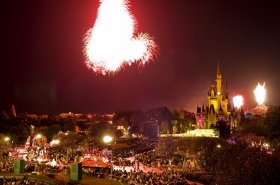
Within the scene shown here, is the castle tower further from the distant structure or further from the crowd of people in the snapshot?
the crowd of people

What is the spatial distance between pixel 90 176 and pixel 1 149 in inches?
980

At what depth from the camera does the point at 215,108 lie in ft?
365

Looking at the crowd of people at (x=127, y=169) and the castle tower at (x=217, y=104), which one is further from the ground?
the castle tower at (x=217, y=104)

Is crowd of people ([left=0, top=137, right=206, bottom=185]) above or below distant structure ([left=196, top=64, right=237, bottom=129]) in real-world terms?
below

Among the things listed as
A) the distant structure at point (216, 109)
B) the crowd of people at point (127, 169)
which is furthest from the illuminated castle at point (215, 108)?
the crowd of people at point (127, 169)

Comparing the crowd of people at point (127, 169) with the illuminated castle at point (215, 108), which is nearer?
the crowd of people at point (127, 169)

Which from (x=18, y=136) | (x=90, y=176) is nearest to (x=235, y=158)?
(x=90, y=176)

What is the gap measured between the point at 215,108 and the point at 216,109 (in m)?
0.38

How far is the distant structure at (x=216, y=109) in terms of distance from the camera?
107 meters

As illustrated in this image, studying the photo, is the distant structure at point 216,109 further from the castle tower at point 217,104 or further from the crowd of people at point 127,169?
the crowd of people at point 127,169

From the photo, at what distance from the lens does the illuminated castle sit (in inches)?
4218

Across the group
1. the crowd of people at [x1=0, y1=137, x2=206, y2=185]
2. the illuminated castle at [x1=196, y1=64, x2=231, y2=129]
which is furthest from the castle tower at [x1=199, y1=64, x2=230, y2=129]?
the crowd of people at [x1=0, y1=137, x2=206, y2=185]

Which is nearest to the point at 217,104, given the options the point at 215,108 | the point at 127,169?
the point at 215,108

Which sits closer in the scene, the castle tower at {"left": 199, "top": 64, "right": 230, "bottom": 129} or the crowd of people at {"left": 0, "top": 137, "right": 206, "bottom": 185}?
the crowd of people at {"left": 0, "top": 137, "right": 206, "bottom": 185}
